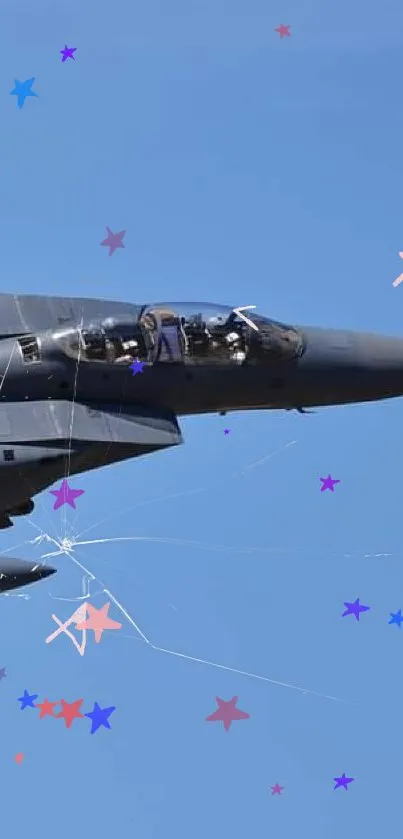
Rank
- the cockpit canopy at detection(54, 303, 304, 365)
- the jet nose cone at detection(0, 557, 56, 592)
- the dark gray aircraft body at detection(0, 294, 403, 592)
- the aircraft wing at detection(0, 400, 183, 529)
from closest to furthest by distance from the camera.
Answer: the aircraft wing at detection(0, 400, 183, 529) → the dark gray aircraft body at detection(0, 294, 403, 592) → the cockpit canopy at detection(54, 303, 304, 365) → the jet nose cone at detection(0, 557, 56, 592)

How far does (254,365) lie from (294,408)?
134 centimetres

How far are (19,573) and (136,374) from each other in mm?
6901

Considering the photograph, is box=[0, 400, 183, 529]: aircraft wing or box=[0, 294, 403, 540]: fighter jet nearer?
box=[0, 400, 183, 529]: aircraft wing

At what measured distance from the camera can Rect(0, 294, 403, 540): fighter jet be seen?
19.7 m

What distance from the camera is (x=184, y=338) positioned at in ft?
68.1

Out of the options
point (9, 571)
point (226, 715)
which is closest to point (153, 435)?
point (226, 715)

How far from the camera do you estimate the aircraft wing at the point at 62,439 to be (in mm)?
19453

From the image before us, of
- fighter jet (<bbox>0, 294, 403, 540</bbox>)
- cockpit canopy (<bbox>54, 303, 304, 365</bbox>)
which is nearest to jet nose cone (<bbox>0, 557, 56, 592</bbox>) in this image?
fighter jet (<bbox>0, 294, 403, 540</bbox>)

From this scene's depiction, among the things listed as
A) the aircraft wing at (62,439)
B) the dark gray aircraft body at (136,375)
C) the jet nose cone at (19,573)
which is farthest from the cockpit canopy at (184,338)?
the jet nose cone at (19,573)

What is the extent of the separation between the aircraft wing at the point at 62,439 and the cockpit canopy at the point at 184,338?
0.93 m

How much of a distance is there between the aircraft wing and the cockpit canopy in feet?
3.04

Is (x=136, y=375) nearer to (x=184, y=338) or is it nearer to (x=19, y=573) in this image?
(x=184, y=338)

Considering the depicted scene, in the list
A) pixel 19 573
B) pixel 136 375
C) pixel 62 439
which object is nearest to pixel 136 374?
pixel 136 375

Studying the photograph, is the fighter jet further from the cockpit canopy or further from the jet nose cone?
the jet nose cone
